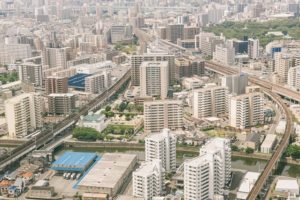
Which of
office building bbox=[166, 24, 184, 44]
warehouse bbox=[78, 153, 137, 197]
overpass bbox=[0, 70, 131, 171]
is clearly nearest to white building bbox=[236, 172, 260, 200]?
warehouse bbox=[78, 153, 137, 197]

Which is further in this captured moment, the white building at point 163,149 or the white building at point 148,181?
the white building at point 163,149

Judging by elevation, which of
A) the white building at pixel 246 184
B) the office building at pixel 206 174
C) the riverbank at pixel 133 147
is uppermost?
the office building at pixel 206 174

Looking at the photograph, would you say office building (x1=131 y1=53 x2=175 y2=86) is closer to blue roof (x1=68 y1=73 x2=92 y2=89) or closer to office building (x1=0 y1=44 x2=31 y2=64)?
blue roof (x1=68 y1=73 x2=92 y2=89)

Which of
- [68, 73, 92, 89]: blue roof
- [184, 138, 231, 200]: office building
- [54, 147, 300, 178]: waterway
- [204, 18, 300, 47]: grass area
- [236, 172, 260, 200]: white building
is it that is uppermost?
[204, 18, 300, 47]: grass area

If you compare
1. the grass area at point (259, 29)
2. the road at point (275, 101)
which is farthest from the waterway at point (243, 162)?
the grass area at point (259, 29)

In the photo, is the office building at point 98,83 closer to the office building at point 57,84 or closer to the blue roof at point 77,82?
the blue roof at point 77,82

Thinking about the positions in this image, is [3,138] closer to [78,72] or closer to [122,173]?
[122,173]
